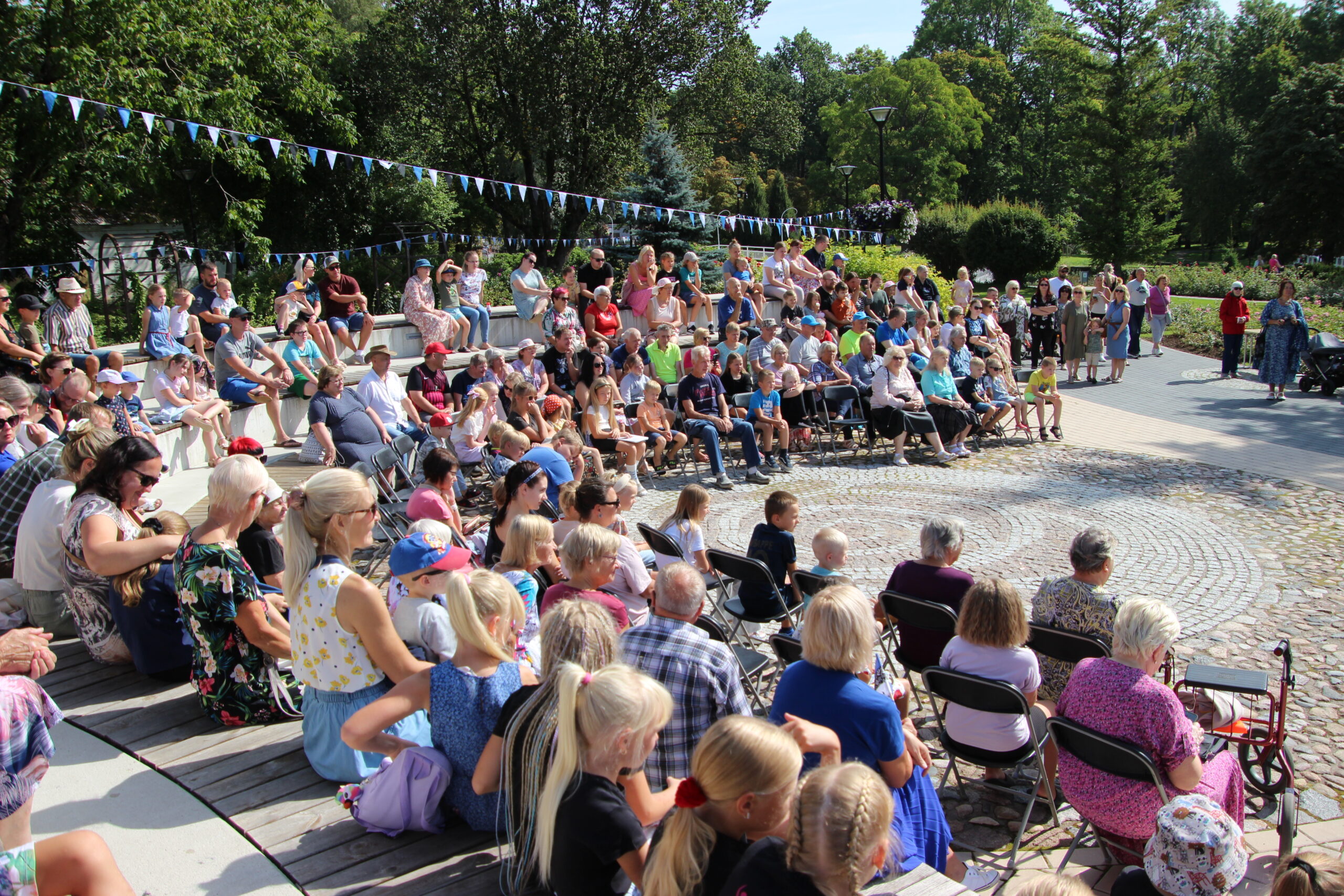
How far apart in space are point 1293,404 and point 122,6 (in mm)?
20606

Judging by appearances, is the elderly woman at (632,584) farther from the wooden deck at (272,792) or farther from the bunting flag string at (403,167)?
the bunting flag string at (403,167)

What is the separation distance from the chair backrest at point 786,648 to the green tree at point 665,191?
16.3 metres

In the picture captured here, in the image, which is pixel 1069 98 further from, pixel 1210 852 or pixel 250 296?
pixel 1210 852

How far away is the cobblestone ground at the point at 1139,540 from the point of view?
4707 mm

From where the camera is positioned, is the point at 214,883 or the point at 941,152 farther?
the point at 941,152

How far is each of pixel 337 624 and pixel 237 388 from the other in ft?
24.6

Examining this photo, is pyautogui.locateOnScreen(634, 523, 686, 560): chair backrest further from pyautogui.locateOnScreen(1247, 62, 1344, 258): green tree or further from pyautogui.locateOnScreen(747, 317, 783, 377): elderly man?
pyautogui.locateOnScreen(1247, 62, 1344, 258): green tree

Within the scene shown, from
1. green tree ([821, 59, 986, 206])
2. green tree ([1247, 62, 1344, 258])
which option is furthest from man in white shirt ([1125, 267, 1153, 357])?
green tree ([821, 59, 986, 206])

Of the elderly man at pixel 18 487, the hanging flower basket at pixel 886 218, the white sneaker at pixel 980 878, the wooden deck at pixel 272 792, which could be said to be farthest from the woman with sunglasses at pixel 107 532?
the hanging flower basket at pixel 886 218

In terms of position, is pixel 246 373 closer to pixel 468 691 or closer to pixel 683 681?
pixel 468 691

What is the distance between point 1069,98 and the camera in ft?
130

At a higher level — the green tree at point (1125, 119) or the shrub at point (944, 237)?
the green tree at point (1125, 119)

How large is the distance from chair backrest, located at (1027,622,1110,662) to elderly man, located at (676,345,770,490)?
5.97 metres

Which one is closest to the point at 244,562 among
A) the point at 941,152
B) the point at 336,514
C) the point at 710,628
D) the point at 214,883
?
the point at 336,514
